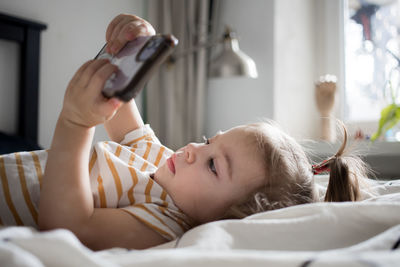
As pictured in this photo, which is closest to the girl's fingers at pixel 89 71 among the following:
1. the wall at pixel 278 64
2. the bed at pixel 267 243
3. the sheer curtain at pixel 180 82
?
the bed at pixel 267 243

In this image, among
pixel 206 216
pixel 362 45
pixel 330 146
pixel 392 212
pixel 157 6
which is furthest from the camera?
pixel 157 6

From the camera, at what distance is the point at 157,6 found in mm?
2406

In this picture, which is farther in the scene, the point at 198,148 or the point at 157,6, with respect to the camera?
the point at 157,6

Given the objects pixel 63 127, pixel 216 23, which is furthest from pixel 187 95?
pixel 63 127

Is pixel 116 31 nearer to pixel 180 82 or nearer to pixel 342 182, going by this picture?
pixel 342 182

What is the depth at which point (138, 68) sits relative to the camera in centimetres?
55

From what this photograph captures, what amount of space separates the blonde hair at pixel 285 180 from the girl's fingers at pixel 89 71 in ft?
1.18

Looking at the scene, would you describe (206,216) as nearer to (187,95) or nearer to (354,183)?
(354,183)

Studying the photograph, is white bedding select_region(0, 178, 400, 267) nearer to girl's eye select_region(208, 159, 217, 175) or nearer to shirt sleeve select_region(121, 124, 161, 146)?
girl's eye select_region(208, 159, 217, 175)

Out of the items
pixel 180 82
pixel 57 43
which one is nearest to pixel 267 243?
pixel 57 43

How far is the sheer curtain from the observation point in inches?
93.9

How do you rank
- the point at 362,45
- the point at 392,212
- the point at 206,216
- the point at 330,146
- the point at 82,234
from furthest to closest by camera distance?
the point at 362,45
the point at 330,146
the point at 206,216
the point at 82,234
the point at 392,212

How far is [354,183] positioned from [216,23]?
1.84 metres

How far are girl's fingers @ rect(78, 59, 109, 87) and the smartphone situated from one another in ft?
0.11
